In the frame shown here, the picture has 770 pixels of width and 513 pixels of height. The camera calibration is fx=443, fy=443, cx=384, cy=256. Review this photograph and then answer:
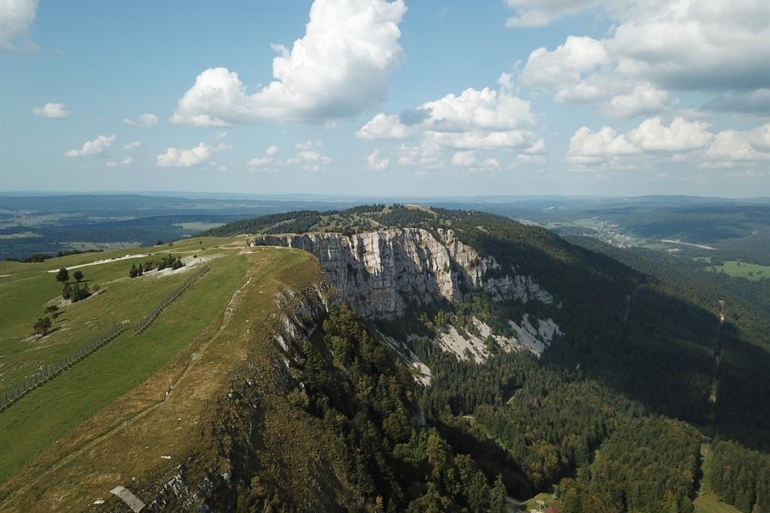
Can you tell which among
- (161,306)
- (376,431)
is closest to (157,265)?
(161,306)

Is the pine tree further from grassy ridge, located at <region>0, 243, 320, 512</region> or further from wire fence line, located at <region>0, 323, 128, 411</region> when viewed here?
wire fence line, located at <region>0, 323, 128, 411</region>

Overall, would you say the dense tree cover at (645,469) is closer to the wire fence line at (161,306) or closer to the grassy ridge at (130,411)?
the grassy ridge at (130,411)

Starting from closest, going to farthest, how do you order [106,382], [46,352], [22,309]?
1. [106,382]
2. [46,352]
3. [22,309]

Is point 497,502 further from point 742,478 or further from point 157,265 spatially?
point 742,478

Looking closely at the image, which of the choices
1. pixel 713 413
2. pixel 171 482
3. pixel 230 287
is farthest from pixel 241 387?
pixel 713 413

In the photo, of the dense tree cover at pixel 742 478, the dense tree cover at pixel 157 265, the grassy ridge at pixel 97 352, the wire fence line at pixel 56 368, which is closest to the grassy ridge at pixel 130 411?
the grassy ridge at pixel 97 352

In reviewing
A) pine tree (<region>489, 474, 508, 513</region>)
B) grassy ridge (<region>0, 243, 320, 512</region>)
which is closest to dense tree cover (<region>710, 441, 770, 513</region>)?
pine tree (<region>489, 474, 508, 513</region>)

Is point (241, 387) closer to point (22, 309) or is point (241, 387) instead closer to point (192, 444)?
point (192, 444)
